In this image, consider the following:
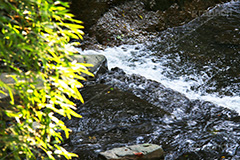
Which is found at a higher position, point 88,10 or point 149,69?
point 88,10

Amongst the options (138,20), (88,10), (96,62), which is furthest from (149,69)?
(88,10)

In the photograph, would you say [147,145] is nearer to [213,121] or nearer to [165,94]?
[213,121]

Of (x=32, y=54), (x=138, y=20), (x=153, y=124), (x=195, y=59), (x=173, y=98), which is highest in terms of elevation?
(x=32, y=54)

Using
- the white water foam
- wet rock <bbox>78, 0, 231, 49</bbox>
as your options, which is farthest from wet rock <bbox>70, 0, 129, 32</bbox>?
the white water foam

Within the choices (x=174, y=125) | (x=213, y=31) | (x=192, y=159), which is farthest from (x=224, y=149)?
(x=213, y=31)

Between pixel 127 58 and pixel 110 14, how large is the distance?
1490mm

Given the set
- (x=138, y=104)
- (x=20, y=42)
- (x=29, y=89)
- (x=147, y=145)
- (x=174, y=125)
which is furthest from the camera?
(x=138, y=104)

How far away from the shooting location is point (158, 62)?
598 centimetres

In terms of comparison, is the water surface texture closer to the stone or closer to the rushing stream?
the rushing stream

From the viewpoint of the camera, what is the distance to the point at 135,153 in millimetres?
3105

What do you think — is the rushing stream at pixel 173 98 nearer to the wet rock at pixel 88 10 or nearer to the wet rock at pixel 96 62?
the wet rock at pixel 96 62

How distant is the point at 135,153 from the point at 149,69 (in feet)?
9.46

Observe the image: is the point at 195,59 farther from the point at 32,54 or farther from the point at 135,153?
the point at 32,54

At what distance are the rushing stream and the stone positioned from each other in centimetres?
20
